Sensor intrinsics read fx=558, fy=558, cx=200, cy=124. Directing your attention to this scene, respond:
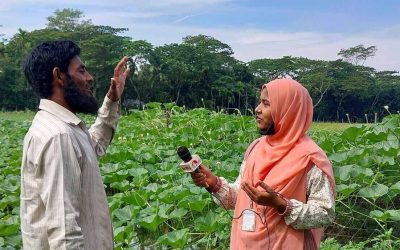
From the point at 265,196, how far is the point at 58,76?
92 cm

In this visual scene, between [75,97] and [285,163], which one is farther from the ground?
[75,97]

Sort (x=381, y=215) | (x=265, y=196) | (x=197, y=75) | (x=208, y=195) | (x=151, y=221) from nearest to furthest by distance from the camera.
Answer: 1. (x=265, y=196)
2. (x=381, y=215)
3. (x=151, y=221)
4. (x=208, y=195)
5. (x=197, y=75)

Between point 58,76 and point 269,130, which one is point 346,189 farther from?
point 58,76

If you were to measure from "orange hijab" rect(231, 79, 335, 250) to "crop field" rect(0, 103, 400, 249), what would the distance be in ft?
3.95

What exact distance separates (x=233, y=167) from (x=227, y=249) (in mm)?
1247

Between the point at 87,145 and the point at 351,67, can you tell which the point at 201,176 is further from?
the point at 351,67

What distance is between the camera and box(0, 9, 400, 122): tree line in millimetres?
30125

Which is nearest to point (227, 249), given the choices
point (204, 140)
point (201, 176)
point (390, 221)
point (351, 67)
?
point (390, 221)

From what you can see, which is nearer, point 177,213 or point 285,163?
point 285,163

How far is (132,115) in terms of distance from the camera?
34.1 ft

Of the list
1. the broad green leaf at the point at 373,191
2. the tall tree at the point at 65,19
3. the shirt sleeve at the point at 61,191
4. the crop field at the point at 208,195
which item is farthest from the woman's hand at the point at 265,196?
the tall tree at the point at 65,19

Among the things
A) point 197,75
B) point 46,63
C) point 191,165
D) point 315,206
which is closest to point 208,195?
point 191,165

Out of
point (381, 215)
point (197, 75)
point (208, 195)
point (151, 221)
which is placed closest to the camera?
point (381, 215)

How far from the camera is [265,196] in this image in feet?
7.27
